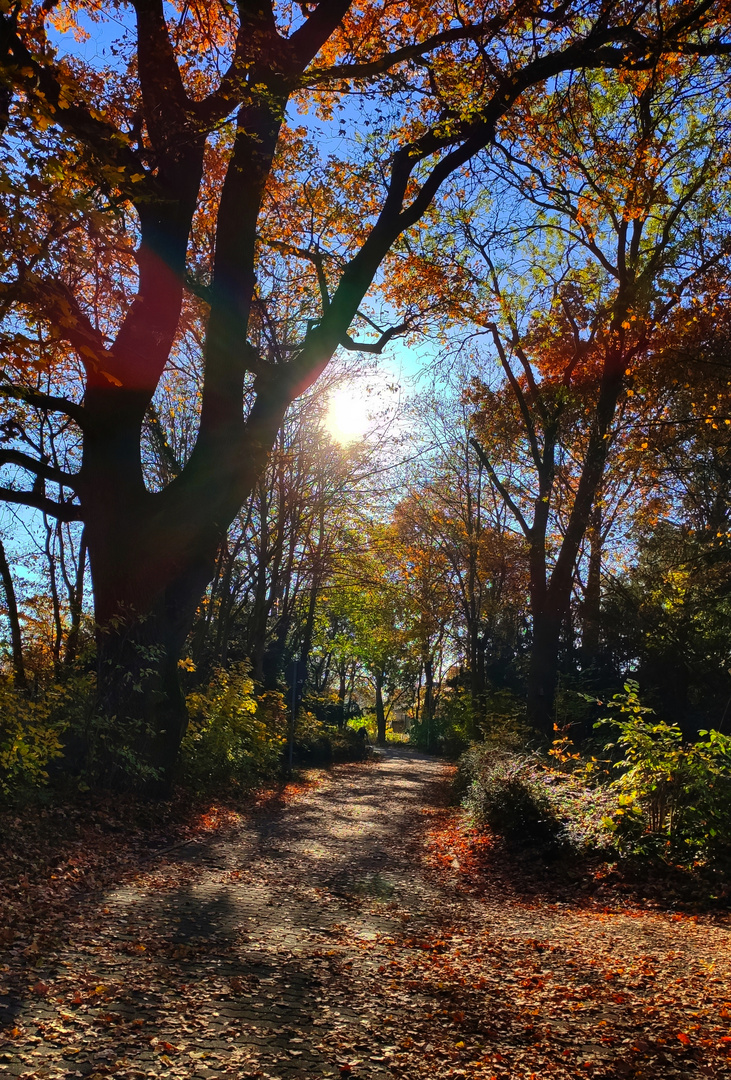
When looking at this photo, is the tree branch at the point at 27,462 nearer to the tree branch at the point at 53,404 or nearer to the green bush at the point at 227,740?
the tree branch at the point at 53,404

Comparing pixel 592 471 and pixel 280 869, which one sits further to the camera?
pixel 592 471

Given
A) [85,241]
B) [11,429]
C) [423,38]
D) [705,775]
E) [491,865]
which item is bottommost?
[491,865]

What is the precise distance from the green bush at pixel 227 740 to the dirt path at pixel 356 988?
4.54 m

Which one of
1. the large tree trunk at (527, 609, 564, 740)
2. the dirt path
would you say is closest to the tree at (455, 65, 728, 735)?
the large tree trunk at (527, 609, 564, 740)

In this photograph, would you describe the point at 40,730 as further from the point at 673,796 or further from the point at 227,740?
the point at 673,796

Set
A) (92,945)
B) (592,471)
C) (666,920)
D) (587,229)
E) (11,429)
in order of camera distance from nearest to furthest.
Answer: (92,945) < (666,920) < (11,429) < (587,229) < (592,471)

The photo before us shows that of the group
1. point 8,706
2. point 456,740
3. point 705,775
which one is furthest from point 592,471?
point 456,740

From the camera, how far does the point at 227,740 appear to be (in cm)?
1203

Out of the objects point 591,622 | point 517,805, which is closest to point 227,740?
point 517,805

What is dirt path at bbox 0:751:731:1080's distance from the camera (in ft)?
10.0

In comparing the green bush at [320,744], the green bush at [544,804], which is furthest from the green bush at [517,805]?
the green bush at [320,744]

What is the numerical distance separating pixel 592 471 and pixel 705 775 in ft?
26.5

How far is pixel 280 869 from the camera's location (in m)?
7.11

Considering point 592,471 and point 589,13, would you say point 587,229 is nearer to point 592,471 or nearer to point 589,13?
point 592,471
